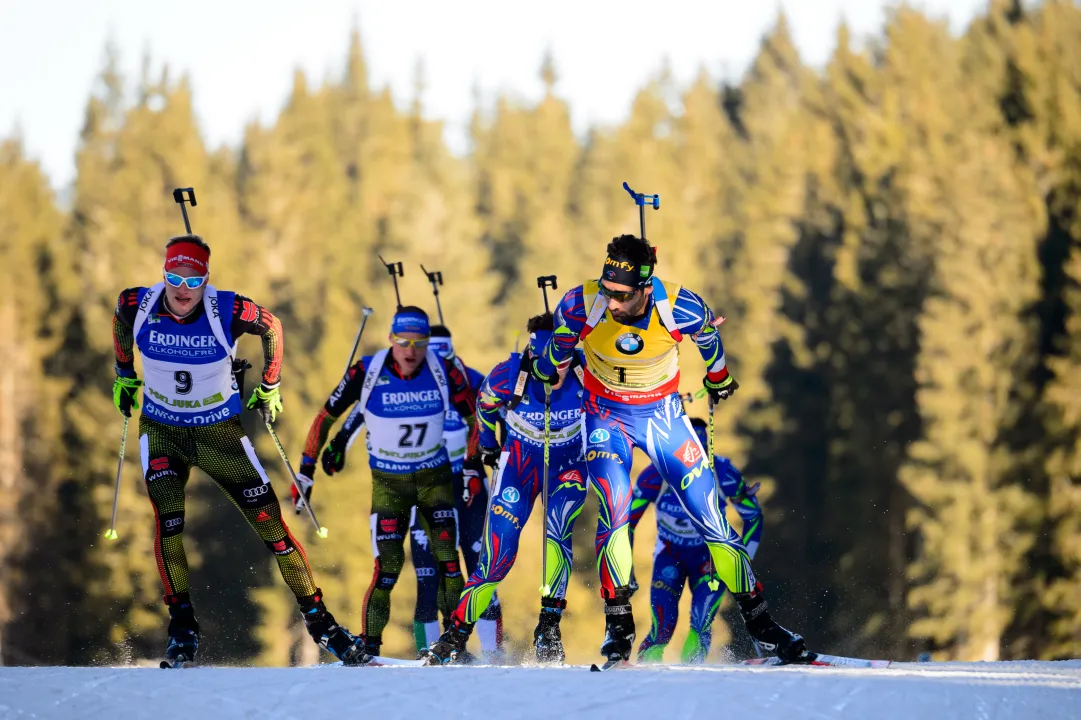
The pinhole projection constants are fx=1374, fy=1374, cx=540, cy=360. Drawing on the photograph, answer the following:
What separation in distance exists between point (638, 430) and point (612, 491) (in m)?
0.39

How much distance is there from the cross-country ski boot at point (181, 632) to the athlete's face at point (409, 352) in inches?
110

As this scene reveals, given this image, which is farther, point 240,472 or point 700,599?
point 700,599

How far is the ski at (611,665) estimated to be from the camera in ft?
25.6

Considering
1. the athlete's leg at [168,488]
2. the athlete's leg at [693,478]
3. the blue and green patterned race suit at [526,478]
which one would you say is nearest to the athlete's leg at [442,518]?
the blue and green patterned race suit at [526,478]

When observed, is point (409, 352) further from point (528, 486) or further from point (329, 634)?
point (329, 634)

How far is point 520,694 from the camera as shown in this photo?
7.03 metres

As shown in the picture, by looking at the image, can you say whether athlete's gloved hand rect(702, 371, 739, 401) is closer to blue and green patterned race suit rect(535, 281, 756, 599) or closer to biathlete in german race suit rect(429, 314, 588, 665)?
blue and green patterned race suit rect(535, 281, 756, 599)

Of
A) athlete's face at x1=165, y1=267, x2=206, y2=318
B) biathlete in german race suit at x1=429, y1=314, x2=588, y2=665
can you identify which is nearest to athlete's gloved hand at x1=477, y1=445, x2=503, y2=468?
biathlete in german race suit at x1=429, y1=314, x2=588, y2=665

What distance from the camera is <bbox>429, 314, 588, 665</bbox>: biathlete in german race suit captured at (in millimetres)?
9125

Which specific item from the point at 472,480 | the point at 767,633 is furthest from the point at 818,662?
the point at 472,480

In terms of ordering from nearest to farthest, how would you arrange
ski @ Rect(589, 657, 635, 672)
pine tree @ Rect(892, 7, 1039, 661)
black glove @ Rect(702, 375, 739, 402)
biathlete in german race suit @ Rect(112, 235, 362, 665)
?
ski @ Rect(589, 657, 635, 672), biathlete in german race suit @ Rect(112, 235, 362, 665), black glove @ Rect(702, 375, 739, 402), pine tree @ Rect(892, 7, 1039, 661)

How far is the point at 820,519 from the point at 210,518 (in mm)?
14562

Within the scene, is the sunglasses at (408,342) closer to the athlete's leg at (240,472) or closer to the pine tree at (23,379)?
the athlete's leg at (240,472)

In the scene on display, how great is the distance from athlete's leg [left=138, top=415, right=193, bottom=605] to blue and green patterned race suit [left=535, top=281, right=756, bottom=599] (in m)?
2.44
